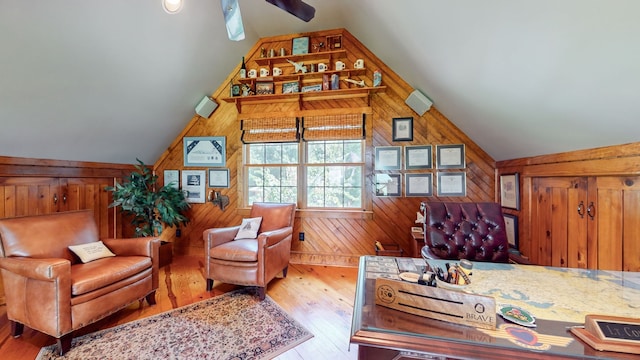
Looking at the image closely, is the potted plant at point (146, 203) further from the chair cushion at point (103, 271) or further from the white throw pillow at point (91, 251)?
the chair cushion at point (103, 271)

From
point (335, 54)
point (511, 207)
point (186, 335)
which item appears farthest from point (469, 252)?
point (335, 54)

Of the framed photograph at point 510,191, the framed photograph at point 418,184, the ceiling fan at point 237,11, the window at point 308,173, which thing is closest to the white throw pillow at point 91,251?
the window at point 308,173

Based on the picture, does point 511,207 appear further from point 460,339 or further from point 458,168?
point 460,339

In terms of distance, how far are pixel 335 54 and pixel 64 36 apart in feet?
8.97

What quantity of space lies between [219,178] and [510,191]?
151 inches

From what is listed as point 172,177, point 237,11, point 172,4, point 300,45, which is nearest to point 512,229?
point 237,11

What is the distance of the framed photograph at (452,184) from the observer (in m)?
3.17

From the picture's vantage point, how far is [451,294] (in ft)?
2.66

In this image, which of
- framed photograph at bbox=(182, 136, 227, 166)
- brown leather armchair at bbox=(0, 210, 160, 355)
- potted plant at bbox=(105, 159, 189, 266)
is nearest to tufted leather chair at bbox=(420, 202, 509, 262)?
brown leather armchair at bbox=(0, 210, 160, 355)

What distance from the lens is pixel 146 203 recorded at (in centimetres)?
328

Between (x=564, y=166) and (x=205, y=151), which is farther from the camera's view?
(x=205, y=151)

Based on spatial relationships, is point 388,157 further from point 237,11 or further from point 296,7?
point 237,11

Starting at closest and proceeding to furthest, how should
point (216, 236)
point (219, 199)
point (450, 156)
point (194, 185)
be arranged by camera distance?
1. point (216, 236)
2. point (450, 156)
3. point (219, 199)
4. point (194, 185)

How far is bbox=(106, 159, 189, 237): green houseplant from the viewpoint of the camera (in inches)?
127
